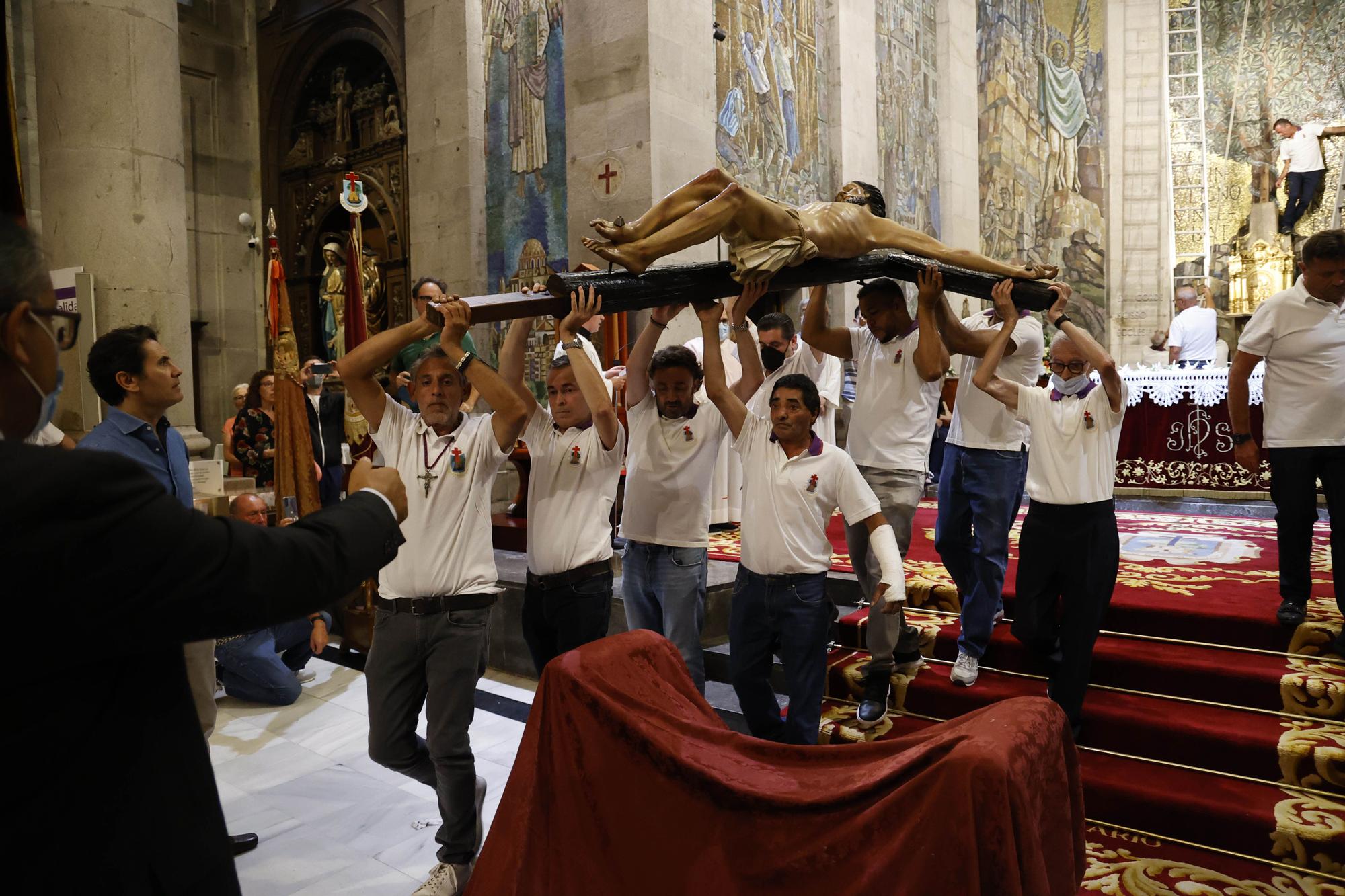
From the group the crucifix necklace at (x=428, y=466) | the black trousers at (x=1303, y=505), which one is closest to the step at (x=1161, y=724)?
the black trousers at (x=1303, y=505)

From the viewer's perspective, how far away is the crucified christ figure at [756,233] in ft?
11.4

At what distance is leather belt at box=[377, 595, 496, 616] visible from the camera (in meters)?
3.38

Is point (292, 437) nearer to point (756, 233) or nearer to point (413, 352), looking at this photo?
point (413, 352)

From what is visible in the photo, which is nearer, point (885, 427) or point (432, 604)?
point (432, 604)

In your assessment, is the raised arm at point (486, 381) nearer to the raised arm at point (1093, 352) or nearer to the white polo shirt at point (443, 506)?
the white polo shirt at point (443, 506)

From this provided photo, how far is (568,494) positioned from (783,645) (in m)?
1.11

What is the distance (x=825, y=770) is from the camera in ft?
8.50

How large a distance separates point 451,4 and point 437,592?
928 cm

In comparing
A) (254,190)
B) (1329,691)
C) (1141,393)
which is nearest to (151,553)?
(1329,691)

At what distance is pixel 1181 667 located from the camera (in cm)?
442

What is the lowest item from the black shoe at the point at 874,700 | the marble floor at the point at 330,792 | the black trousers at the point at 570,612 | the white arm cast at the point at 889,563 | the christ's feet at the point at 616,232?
the marble floor at the point at 330,792

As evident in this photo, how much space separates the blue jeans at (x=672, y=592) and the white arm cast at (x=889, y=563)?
0.88m

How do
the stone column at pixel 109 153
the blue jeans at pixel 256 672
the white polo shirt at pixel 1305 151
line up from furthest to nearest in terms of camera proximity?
1. the white polo shirt at pixel 1305 151
2. the stone column at pixel 109 153
3. the blue jeans at pixel 256 672

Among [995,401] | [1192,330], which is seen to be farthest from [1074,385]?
[1192,330]
